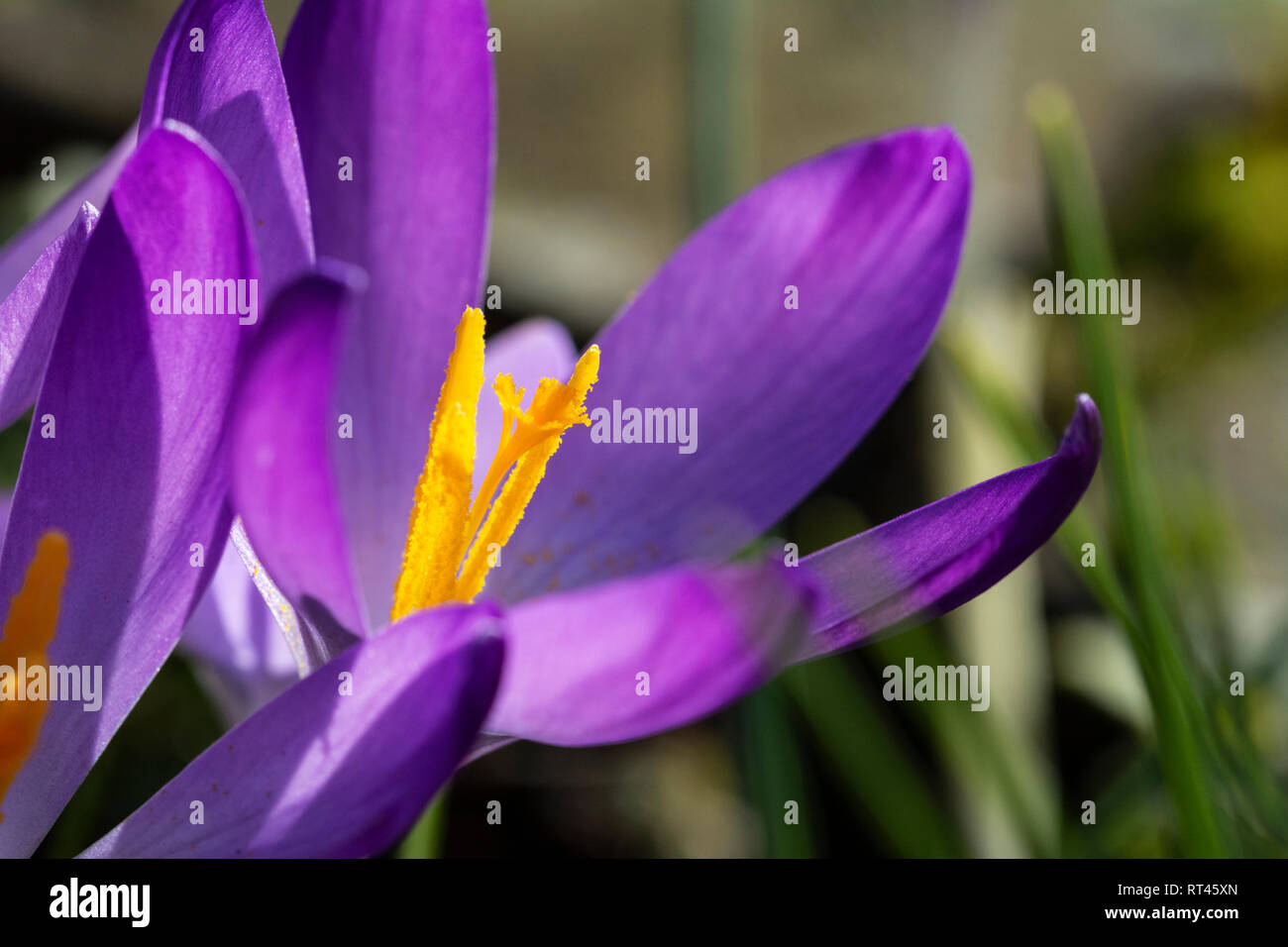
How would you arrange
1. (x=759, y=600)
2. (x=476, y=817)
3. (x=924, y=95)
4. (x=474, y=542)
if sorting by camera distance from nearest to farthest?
(x=759, y=600) < (x=474, y=542) < (x=476, y=817) < (x=924, y=95)

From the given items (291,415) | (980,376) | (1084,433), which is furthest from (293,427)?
(980,376)

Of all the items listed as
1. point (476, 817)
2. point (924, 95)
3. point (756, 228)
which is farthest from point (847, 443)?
point (924, 95)

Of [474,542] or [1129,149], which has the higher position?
[1129,149]

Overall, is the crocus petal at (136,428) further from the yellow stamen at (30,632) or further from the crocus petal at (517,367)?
the crocus petal at (517,367)

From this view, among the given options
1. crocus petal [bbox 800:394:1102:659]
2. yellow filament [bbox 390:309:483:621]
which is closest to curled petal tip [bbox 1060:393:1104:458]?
crocus petal [bbox 800:394:1102:659]

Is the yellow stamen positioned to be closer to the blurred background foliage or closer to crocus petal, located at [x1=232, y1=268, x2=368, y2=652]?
crocus petal, located at [x1=232, y1=268, x2=368, y2=652]

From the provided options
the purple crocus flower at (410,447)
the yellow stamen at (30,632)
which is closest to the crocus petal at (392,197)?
the purple crocus flower at (410,447)

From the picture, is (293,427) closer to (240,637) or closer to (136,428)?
(136,428)
